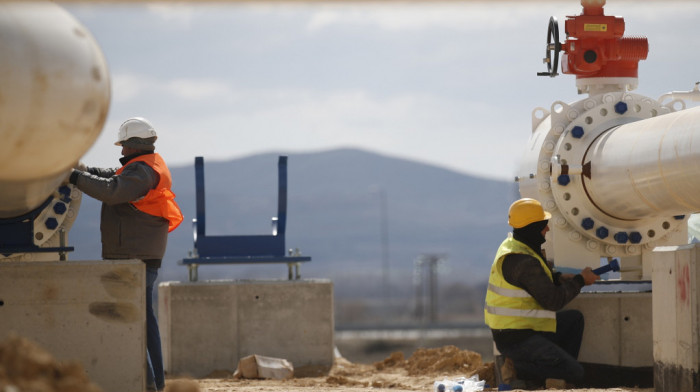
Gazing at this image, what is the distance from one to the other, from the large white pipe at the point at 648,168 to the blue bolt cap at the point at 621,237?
0.25 m

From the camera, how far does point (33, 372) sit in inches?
184

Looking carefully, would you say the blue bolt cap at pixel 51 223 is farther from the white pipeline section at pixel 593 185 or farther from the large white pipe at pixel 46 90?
the large white pipe at pixel 46 90

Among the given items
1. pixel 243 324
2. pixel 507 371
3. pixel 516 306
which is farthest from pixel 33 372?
pixel 243 324

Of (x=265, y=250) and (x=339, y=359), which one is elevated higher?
(x=265, y=250)

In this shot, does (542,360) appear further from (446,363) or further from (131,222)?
(131,222)

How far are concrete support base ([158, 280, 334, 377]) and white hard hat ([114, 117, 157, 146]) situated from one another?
3.35 metres

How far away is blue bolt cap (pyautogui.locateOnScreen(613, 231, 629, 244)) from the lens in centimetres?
982

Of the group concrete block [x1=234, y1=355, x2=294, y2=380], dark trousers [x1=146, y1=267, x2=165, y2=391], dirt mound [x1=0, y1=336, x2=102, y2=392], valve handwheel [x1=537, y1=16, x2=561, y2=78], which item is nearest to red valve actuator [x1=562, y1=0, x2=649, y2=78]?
valve handwheel [x1=537, y1=16, x2=561, y2=78]

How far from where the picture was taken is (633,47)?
10.5 meters

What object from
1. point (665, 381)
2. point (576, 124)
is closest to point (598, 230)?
point (576, 124)

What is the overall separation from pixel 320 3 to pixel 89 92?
1.15 meters

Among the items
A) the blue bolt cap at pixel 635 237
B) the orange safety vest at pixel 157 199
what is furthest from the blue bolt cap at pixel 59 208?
the blue bolt cap at pixel 635 237

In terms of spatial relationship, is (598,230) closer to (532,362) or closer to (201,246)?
(532,362)

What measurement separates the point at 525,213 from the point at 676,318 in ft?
5.86
